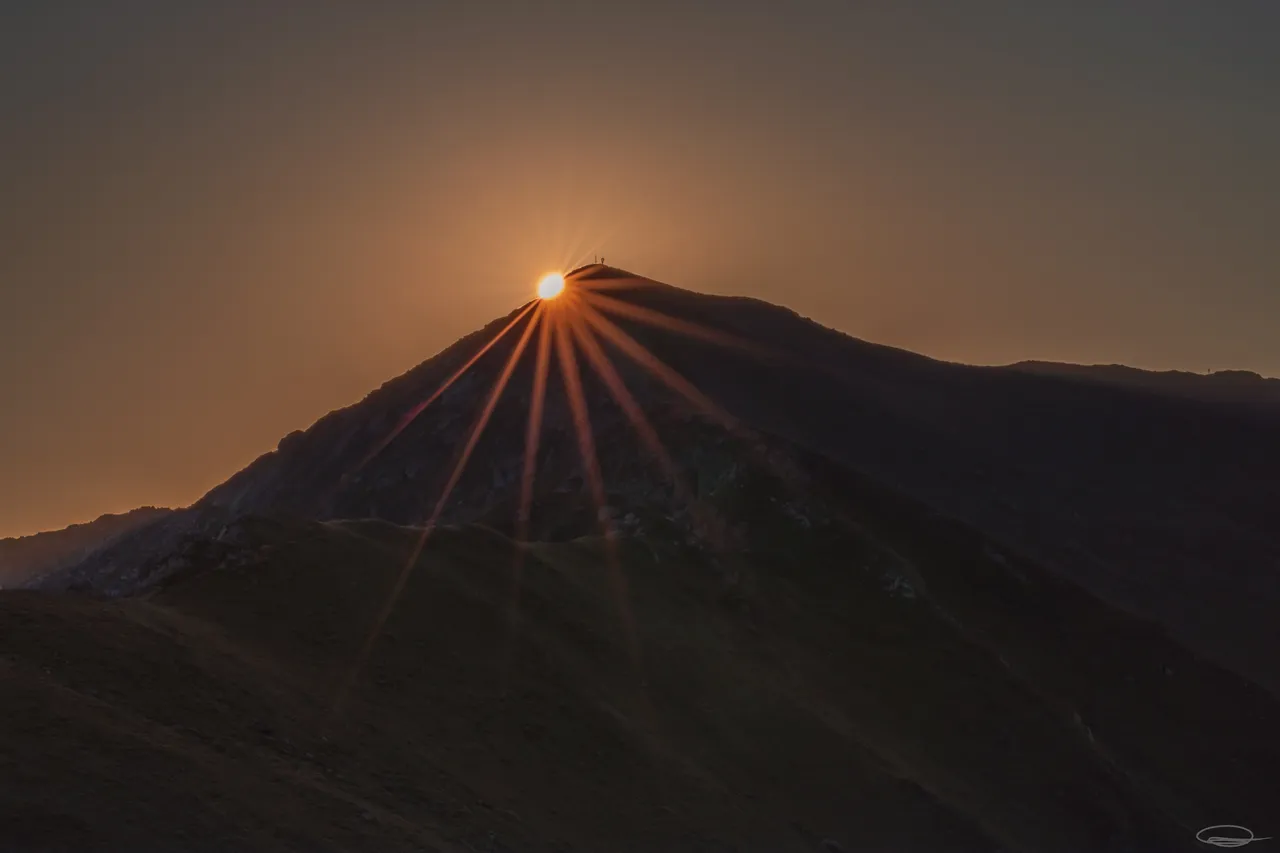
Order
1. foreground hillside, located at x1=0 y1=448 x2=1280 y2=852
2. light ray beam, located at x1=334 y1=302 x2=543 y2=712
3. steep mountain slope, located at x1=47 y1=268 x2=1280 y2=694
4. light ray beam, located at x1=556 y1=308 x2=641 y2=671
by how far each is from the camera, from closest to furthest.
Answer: foreground hillside, located at x1=0 y1=448 x2=1280 y2=852
light ray beam, located at x1=334 y1=302 x2=543 y2=712
light ray beam, located at x1=556 y1=308 x2=641 y2=671
steep mountain slope, located at x1=47 y1=268 x2=1280 y2=694

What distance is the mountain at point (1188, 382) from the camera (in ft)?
558

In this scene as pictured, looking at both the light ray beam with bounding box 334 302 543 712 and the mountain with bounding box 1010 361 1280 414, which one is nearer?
the light ray beam with bounding box 334 302 543 712

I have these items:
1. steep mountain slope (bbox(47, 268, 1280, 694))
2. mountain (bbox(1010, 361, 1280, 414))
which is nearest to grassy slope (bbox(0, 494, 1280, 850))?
steep mountain slope (bbox(47, 268, 1280, 694))

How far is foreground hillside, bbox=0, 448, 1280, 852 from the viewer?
115ft

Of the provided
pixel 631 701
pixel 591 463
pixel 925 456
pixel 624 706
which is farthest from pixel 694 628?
pixel 925 456

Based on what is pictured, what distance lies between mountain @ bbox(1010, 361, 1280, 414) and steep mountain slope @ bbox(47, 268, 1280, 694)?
19875 millimetres

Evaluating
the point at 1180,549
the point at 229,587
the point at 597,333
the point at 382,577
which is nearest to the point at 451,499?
the point at 597,333

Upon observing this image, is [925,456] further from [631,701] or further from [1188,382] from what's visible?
[1188,382]

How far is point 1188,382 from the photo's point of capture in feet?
624

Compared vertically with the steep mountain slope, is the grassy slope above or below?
below

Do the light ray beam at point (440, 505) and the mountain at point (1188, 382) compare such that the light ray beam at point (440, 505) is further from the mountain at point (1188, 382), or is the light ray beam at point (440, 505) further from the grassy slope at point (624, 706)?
the mountain at point (1188, 382)

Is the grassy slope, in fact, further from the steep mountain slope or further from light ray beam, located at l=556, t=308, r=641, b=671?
the steep mountain slope

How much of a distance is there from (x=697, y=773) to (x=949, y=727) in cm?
2475

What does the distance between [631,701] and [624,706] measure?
3.64 feet
